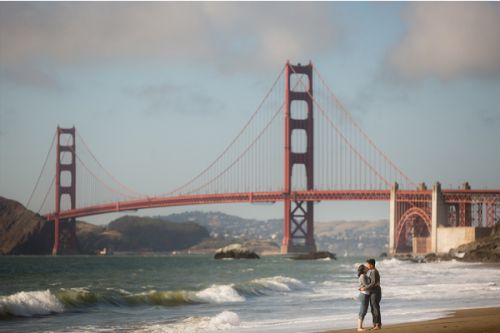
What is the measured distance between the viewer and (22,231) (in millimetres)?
149750

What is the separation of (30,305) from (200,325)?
7.31 meters

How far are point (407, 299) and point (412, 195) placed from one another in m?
76.6

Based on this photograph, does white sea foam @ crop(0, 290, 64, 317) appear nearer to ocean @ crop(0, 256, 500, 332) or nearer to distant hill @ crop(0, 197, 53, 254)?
ocean @ crop(0, 256, 500, 332)

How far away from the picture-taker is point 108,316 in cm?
2764

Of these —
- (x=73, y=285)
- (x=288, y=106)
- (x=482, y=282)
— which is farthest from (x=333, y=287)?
(x=288, y=106)

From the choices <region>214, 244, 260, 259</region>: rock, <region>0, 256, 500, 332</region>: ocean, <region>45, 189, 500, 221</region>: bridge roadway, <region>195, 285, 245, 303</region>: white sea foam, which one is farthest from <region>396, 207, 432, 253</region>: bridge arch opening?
<region>195, 285, 245, 303</region>: white sea foam

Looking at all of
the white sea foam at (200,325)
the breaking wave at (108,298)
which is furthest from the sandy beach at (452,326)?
the breaking wave at (108,298)

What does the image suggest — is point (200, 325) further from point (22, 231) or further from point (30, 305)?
point (22, 231)

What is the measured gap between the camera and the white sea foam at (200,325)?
75.2ft

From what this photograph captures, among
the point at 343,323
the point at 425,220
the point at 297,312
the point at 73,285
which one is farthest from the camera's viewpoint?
the point at 425,220

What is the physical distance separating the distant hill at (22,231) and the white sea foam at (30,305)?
372 feet

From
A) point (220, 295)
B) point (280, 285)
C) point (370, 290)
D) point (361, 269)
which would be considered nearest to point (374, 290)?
point (370, 290)

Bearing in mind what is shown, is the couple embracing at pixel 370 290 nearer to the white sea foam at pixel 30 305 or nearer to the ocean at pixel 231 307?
the ocean at pixel 231 307

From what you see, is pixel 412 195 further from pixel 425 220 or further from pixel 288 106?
pixel 288 106
